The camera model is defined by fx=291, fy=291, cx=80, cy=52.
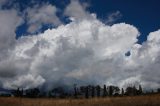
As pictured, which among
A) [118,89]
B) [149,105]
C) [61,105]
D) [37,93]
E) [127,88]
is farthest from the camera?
[37,93]

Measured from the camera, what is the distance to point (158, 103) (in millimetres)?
31000

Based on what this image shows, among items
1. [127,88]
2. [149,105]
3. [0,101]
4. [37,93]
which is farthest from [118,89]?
[149,105]

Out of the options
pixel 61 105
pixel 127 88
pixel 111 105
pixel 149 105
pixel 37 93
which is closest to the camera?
pixel 149 105

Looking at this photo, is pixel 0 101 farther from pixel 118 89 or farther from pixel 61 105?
pixel 118 89

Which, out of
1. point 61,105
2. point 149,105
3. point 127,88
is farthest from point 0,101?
point 127,88

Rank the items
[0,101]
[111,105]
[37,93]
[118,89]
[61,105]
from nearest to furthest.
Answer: [111,105] < [61,105] < [0,101] < [118,89] < [37,93]

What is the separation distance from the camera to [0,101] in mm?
43875

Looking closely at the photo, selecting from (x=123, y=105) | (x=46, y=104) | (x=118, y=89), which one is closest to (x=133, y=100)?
(x=123, y=105)

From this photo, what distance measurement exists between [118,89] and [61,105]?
11782 cm

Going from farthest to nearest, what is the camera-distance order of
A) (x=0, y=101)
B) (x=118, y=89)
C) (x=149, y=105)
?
(x=118, y=89)
(x=0, y=101)
(x=149, y=105)

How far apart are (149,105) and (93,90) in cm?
11181

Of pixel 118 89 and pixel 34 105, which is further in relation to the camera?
pixel 118 89

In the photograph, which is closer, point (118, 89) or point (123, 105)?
point (123, 105)

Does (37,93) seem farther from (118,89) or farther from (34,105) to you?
(34,105)
